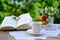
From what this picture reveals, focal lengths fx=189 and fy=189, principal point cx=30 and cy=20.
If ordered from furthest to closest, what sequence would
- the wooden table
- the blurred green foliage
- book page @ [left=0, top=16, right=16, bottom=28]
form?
the blurred green foliage
book page @ [left=0, top=16, right=16, bottom=28]
the wooden table

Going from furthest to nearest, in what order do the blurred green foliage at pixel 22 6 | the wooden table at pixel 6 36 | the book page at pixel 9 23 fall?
the blurred green foliage at pixel 22 6 < the book page at pixel 9 23 < the wooden table at pixel 6 36

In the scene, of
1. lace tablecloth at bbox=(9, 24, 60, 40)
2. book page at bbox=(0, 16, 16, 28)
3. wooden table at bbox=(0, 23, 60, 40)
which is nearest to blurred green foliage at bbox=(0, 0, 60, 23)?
Result: book page at bbox=(0, 16, 16, 28)

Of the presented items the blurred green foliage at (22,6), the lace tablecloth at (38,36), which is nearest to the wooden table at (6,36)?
the lace tablecloth at (38,36)

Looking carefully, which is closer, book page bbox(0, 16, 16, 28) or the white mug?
the white mug

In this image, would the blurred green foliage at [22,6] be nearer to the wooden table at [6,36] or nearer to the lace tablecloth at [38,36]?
the lace tablecloth at [38,36]

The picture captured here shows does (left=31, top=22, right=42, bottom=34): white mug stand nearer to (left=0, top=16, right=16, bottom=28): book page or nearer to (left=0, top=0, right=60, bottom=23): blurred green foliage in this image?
(left=0, top=16, right=16, bottom=28): book page

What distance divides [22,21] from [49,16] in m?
0.28

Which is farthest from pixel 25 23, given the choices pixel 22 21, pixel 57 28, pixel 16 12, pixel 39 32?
pixel 16 12

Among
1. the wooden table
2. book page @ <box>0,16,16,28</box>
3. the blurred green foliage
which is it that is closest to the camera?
the wooden table

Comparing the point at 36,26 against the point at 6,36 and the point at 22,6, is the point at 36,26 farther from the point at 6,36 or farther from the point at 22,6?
the point at 22,6

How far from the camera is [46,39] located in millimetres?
1412

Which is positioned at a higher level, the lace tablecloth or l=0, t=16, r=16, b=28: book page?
l=0, t=16, r=16, b=28: book page

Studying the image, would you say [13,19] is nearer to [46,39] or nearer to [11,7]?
[46,39]

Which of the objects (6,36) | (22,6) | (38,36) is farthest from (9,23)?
(22,6)
